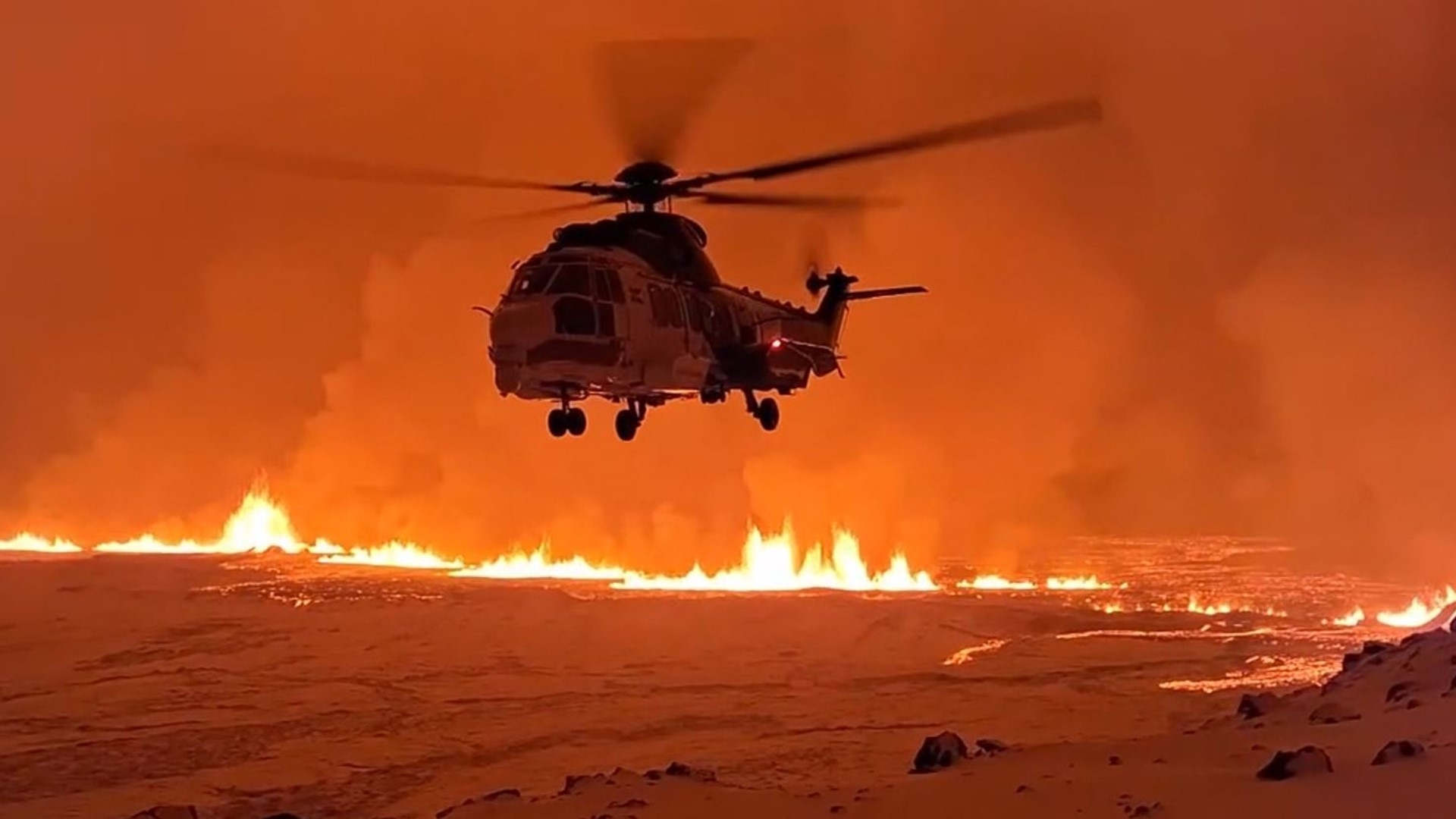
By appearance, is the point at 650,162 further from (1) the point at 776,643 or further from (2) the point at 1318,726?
(1) the point at 776,643

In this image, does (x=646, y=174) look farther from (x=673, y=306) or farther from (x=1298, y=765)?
(x=1298, y=765)

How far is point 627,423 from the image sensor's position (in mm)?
17812

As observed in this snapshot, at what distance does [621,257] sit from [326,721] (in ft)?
49.6

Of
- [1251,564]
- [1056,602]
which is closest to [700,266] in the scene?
[1056,602]

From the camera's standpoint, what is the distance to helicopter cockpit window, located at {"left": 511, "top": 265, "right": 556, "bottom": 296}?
51.9 feet

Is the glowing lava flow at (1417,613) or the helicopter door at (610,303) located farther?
the glowing lava flow at (1417,613)

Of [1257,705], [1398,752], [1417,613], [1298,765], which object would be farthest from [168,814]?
[1417,613]

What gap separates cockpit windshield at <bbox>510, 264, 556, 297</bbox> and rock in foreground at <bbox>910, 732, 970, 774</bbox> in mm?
7169

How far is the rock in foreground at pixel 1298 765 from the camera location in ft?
34.2

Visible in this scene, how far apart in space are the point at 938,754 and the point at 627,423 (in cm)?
612

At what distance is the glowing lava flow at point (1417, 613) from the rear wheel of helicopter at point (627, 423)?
31424 mm

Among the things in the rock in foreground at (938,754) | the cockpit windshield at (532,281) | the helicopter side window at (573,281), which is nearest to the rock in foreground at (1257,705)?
the rock in foreground at (938,754)

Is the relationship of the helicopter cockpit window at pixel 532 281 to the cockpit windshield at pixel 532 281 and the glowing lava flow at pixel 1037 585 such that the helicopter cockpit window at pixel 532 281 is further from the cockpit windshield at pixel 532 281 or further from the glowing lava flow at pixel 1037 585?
the glowing lava flow at pixel 1037 585

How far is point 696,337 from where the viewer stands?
18609mm
